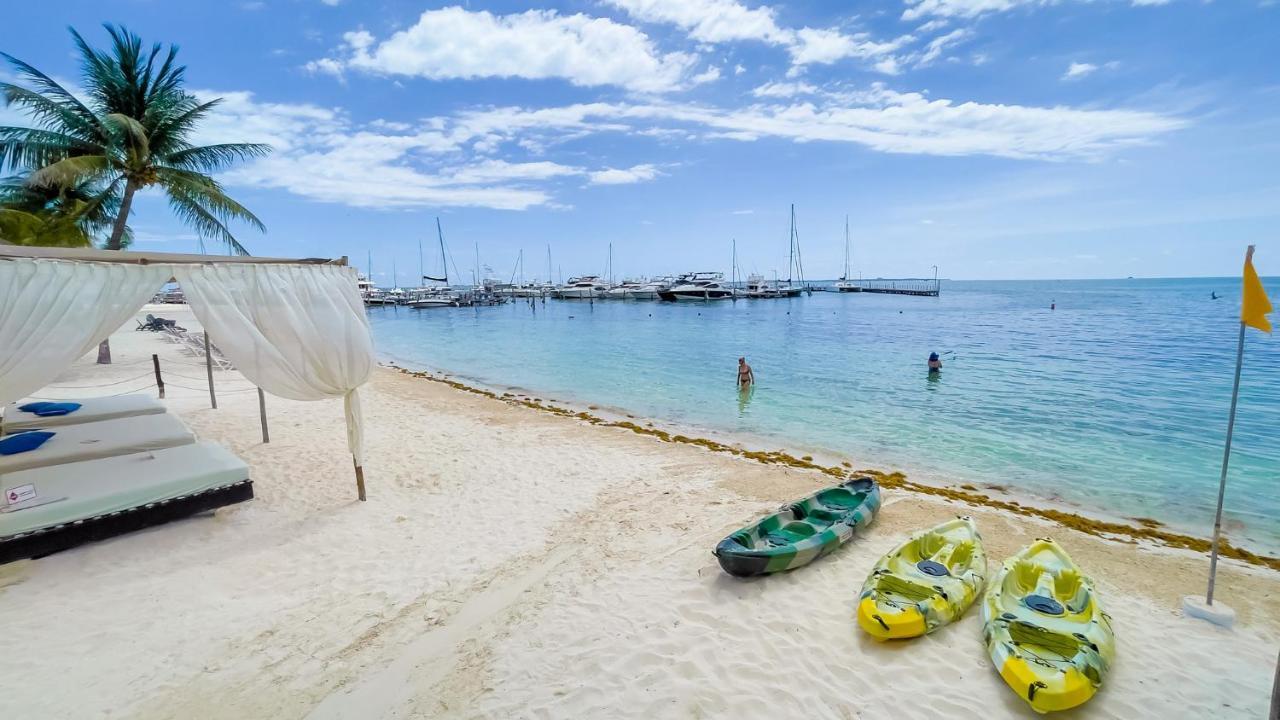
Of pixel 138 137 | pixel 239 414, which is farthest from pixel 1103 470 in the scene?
pixel 138 137

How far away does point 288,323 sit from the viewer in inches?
234

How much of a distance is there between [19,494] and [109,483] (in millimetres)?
622

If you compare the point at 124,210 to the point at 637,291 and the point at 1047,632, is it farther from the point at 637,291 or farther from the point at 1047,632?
the point at 637,291

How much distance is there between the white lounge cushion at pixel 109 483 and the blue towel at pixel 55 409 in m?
3.10

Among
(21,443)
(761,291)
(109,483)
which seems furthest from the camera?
(761,291)

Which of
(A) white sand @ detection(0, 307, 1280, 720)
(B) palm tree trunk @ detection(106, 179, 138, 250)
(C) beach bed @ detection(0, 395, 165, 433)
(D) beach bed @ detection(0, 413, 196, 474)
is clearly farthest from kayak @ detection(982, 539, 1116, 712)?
(B) palm tree trunk @ detection(106, 179, 138, 250)

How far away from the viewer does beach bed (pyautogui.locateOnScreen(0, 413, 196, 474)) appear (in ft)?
20.3

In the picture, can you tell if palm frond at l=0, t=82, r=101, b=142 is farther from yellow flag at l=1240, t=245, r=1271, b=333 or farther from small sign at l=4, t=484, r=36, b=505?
yellow flag at l=1240, t=245, r=1271, b=333

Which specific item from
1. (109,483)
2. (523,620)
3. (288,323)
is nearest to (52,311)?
(288,323)

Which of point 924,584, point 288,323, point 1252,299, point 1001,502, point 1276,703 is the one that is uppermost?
point 1252,299

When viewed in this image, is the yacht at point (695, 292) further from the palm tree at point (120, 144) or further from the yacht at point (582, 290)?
the palm tree at point (120, 144)

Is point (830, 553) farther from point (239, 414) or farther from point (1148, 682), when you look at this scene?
point (239, 414)

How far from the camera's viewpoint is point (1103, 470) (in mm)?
10000

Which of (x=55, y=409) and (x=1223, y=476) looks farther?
(x=55, y=409)
